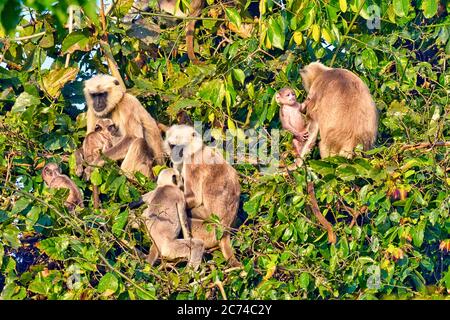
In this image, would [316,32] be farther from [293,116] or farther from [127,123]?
[127,123]

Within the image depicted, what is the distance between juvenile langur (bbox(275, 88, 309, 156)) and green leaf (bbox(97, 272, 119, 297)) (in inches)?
80.7

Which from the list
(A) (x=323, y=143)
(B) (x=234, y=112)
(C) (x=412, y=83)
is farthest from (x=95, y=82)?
(C) (x=412, y=83)

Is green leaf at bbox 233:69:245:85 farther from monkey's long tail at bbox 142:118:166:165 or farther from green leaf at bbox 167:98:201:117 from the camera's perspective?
monkey's long tail at bbox 142:118:166:165

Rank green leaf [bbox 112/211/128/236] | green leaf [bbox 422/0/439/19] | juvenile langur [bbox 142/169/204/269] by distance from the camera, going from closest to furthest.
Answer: green leaf [bbox 112/211/128/236] < juvenile langur [bbox 142/169/204/269] < green leaf [bbox 422/0/439/19]

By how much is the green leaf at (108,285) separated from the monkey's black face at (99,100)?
2383 mm

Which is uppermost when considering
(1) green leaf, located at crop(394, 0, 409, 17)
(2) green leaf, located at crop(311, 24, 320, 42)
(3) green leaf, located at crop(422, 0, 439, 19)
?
(1) green leaf, located at crop(394, 0, 409, 17)

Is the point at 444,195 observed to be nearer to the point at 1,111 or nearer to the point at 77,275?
the point at 77,275

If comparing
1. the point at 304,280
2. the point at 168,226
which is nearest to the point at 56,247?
the point at 168,226

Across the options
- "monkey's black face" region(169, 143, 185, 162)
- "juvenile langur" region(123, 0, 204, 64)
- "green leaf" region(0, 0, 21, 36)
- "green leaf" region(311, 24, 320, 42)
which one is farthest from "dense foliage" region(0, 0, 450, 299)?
"green leaf" region(0, 0, 21, 36)

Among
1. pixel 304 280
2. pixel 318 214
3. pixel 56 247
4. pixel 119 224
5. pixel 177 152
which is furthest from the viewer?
pixel 177 152

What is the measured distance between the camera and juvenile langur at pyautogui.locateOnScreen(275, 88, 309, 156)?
6.74 m

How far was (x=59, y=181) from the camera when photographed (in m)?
6.42

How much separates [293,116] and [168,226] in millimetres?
1206

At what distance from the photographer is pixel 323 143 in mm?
7043
